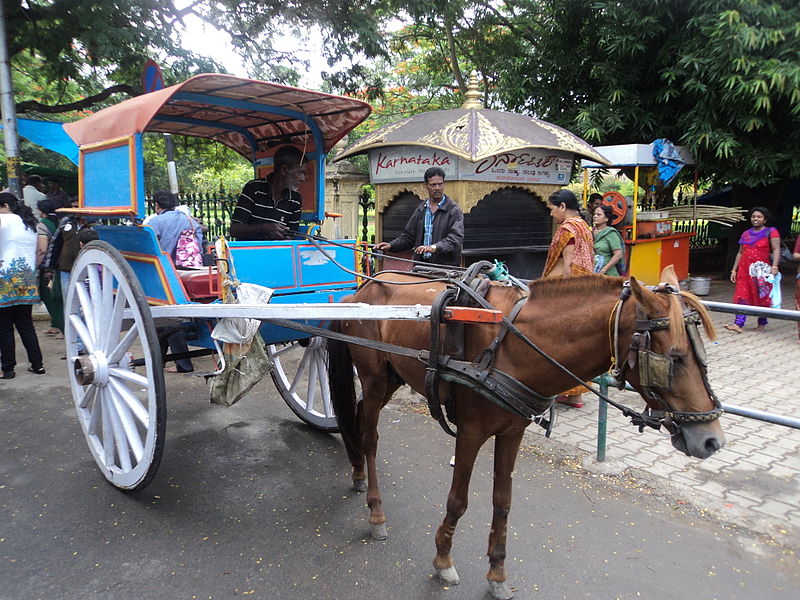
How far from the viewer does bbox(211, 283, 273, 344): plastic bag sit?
311cm

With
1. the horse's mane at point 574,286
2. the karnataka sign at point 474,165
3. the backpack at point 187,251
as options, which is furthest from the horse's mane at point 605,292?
the karnataka sign at point 474,165

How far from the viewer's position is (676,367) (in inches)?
75.8

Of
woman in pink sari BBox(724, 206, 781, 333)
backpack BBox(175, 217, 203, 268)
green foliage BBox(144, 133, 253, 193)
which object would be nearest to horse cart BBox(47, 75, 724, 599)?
backpack BBox(175, 217, 203, 268)

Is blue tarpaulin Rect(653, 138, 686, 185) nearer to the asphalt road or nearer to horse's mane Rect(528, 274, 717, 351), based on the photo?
the asphalt road

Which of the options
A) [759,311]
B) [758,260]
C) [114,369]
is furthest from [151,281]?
[758,260]

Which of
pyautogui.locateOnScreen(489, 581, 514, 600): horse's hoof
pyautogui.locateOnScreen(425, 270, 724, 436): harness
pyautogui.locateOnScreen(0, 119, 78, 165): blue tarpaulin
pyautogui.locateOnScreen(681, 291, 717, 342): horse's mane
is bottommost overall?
pyautogui.locateOnScreen(489, 581, 514, 600): horse's hoof

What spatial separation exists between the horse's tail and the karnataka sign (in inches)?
154

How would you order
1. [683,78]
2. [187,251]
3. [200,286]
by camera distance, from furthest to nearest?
[683,78], [187,251], [200,286]

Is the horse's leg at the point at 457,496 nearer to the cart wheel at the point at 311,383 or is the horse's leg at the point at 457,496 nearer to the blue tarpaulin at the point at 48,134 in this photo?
the cart wheel at the point at 311,383

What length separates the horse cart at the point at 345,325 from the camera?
2.03m

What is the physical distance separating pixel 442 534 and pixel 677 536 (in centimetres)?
142

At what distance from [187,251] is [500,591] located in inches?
148

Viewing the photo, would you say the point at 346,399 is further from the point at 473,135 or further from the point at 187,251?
the point at 473,135

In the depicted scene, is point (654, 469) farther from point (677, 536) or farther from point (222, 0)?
point (222, 0)
